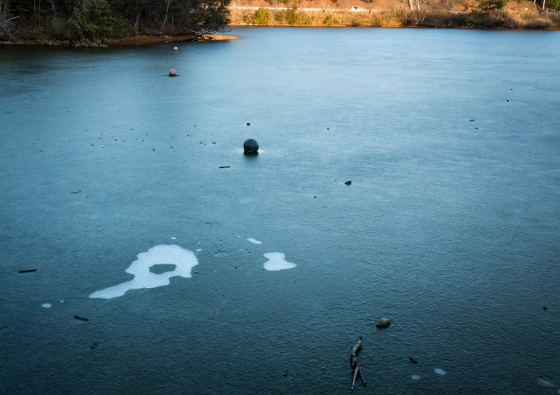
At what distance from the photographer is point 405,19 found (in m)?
58.1

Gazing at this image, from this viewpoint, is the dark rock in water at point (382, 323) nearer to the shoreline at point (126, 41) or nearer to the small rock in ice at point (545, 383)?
the small rock in ice at point (545, 383)

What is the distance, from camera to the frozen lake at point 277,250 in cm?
337

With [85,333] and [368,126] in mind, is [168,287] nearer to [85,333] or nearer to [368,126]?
[85,333]

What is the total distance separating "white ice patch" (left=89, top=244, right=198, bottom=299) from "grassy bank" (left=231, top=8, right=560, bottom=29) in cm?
5834

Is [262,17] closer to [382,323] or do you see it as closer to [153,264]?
[153,264]

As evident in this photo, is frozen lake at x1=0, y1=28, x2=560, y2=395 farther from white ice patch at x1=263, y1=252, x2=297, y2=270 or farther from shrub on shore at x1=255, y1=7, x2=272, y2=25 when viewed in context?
shrub on shore at x1=255, y1=7, x2=272, y2=25

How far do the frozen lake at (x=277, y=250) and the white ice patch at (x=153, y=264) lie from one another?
21 mm

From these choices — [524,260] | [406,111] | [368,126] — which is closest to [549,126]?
[406,111]

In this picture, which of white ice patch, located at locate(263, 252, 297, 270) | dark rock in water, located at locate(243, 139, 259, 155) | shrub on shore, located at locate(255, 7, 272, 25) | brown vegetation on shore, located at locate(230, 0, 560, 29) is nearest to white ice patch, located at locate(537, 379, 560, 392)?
white ice patch, located at locate(263, 252, 297, 270)

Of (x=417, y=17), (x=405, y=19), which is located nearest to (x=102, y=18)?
(x=405, y=19)

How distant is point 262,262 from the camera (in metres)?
4.68

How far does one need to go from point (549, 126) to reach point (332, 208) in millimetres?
6731

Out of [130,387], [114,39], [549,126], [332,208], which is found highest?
[114,39]

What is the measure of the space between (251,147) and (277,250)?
3.38 m
